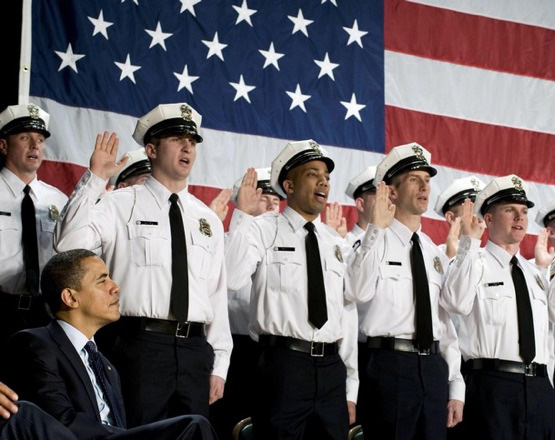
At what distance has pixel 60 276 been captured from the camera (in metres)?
3.77

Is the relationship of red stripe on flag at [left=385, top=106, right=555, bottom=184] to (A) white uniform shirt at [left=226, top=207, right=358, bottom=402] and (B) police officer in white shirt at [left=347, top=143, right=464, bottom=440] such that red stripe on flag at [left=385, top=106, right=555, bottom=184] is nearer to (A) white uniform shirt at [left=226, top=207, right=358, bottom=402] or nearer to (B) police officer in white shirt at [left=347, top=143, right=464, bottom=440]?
(B) police officer in white shirt at [left=347, top=143, right=464, bottom=440]

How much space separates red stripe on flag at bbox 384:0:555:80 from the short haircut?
4493 mm

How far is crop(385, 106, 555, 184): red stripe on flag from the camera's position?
303 inches

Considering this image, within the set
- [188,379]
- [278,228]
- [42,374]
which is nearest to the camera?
[42,374]

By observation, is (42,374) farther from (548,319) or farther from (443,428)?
(548,319)

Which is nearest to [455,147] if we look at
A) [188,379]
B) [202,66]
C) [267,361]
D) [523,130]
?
[523,130]

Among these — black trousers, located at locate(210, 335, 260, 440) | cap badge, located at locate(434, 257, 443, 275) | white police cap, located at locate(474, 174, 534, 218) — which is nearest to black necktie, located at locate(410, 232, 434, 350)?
cap badge, located at locate(434, 257, 443, 275)

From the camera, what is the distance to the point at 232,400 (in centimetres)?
587

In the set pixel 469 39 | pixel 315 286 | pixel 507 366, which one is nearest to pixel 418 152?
pixel 315 286

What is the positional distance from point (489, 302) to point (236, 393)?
154 centimetres

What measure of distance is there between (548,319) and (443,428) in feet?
3.78

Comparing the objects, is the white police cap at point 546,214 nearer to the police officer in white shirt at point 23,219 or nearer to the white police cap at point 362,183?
the white police cap at point 362,183

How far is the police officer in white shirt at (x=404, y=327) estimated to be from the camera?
16.6 ft

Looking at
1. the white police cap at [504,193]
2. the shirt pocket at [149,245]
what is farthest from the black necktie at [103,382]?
the white police cap at [504,193]
